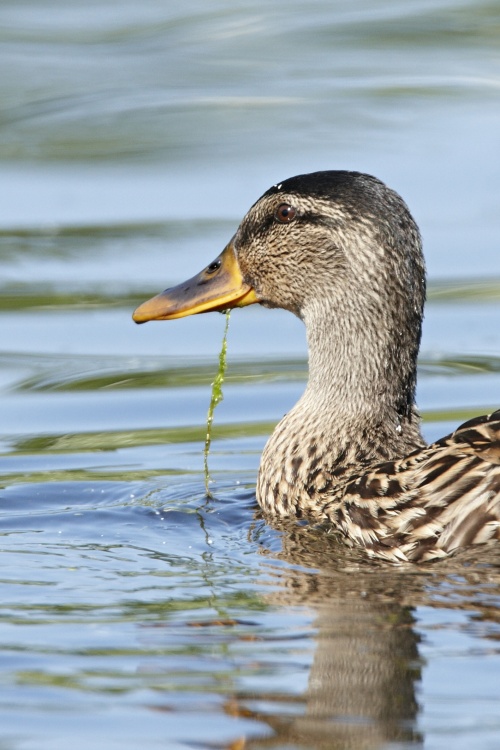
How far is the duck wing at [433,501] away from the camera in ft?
23.6

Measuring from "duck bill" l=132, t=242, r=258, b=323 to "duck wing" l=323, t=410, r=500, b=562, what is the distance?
1.67m

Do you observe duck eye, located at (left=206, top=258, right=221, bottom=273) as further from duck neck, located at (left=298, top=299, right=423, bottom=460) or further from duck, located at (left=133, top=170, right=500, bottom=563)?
duck neck, located at (left=298, top=299, right=423, bottom=460)

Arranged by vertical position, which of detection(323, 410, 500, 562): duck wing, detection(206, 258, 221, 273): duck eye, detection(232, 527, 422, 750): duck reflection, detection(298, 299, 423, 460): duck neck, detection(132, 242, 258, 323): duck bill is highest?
detection(206, 258, 221, 273): duck eye

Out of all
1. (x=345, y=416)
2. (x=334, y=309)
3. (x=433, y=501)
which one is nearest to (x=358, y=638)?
(x=433, y=501)

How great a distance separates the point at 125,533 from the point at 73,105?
916 cm

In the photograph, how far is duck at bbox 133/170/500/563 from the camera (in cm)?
845

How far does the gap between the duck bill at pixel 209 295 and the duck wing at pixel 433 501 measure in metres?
1.67

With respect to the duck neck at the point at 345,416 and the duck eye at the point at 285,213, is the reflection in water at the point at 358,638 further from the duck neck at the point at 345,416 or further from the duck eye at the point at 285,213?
the duck eye at the point at 285,213

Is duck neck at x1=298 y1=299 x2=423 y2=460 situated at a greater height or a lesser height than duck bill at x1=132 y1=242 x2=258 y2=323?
lesser

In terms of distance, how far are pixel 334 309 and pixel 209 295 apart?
2.41 feet

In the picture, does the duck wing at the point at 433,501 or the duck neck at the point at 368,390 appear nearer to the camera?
the duck wing at the point at 433,501

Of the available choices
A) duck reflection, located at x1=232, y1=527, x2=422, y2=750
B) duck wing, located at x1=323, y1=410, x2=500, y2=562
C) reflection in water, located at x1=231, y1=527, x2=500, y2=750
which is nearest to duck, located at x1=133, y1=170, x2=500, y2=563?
duck wing, located at x1=323, y1=410, x2=500, y2=562

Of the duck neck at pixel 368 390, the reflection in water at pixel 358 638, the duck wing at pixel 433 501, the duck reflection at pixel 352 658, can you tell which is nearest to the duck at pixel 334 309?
the duck neck at pixel 368 390

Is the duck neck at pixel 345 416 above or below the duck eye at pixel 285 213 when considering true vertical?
below
